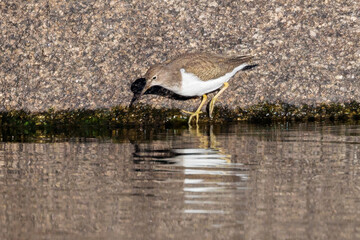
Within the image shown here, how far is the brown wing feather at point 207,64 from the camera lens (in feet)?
35.5

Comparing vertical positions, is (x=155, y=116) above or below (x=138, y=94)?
below

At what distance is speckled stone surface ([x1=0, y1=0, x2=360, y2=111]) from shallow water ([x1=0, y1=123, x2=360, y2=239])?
6.50 feet

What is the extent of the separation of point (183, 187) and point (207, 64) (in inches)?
190

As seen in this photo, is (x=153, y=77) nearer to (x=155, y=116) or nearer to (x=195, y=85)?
(x=195, y=85)

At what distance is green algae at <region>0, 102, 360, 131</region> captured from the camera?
A: 1121 cm

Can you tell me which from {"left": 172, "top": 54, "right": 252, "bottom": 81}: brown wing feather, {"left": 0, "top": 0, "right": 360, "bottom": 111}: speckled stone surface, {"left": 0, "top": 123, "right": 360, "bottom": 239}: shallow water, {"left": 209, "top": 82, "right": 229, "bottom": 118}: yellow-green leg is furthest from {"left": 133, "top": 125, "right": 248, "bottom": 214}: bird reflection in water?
{"left": 0, "top": 0, "right": 360, "bottom": 111}: speckled stone surface

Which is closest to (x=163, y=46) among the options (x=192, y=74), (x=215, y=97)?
(x=215, y=97)

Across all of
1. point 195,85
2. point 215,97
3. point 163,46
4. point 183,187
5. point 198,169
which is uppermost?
point 163,46

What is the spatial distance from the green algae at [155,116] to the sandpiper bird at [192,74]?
0.43m

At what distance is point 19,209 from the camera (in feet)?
18.9

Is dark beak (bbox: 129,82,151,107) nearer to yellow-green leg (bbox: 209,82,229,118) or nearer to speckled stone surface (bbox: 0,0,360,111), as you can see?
speckled stone surface (bbox: 0,0,360,111)

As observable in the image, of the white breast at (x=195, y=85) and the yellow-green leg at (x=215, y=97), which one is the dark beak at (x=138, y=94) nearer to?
the white breast at (x=195, y=85)

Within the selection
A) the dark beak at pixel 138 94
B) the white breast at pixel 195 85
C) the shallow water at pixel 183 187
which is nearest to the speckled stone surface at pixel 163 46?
the dark beak at pixel 138 94

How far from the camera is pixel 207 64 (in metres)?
11.0
